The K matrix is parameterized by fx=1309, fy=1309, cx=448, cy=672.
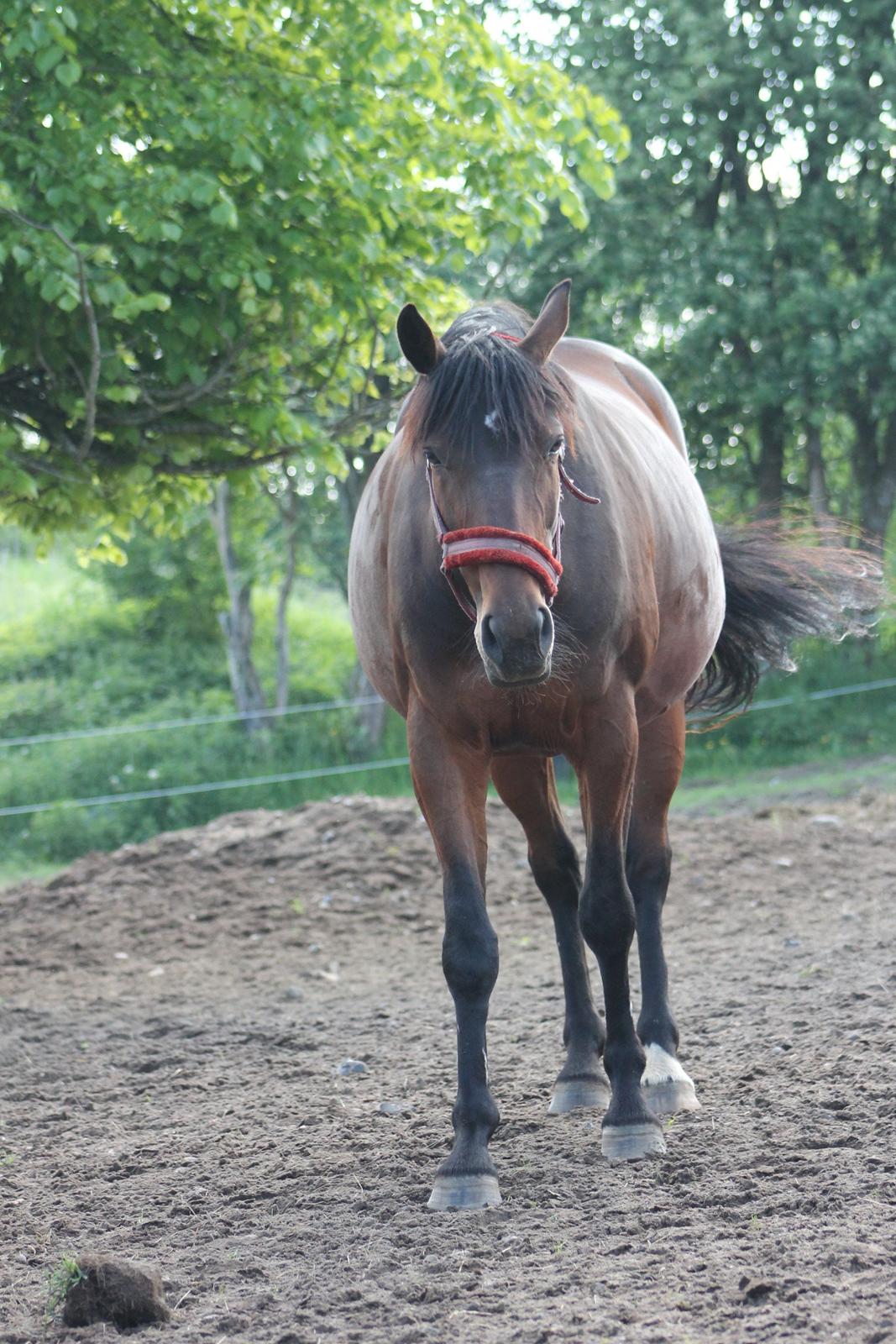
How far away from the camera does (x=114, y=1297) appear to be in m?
2.59

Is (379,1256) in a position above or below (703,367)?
below

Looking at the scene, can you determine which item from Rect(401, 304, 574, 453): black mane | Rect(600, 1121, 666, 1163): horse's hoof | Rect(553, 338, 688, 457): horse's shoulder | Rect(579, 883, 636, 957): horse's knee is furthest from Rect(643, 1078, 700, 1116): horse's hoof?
Rect(553, 338, 688, 457): horse's shoulder

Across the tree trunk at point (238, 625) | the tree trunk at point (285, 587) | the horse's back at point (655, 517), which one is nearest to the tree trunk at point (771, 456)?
the tree trunk at point (285, 587)

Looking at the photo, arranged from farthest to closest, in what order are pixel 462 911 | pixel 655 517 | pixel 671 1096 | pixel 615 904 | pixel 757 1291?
pixel 655 517, pixel 671 1096, pixel 615 904, pixel 462 911, pixel 757 1291

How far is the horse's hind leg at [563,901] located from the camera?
4.01 metres

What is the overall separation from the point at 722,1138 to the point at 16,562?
2318cm

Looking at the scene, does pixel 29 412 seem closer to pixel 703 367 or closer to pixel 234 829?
pixel 234 829

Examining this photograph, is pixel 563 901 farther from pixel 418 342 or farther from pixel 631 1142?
pixel 418 342

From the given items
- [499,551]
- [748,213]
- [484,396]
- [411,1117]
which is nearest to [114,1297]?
[411,1117]

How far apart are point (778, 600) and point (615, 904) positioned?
6.59 feet

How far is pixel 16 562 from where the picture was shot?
80.8ft

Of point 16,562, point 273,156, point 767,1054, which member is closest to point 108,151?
point 273,156

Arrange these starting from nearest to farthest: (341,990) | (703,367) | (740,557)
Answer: (740,557) → (341,990) → (703,367)

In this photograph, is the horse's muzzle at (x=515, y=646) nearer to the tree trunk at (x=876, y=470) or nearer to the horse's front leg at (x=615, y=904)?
the horse's front leg at (x=615, y=904)
